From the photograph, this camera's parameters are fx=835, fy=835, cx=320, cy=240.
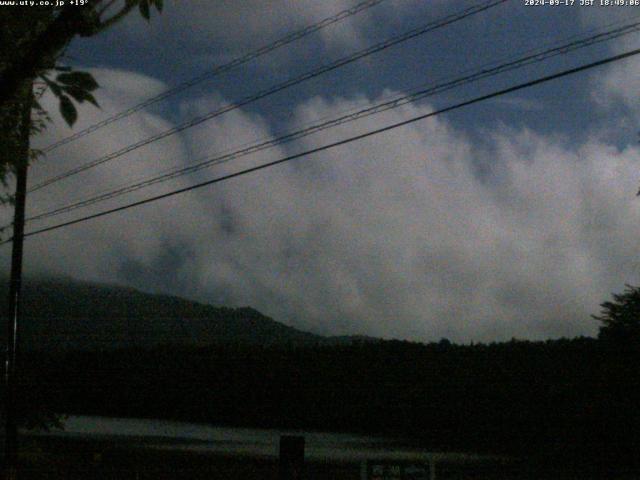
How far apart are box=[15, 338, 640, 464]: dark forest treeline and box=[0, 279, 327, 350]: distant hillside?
1351 inches

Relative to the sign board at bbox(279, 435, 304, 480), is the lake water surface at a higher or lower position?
lower

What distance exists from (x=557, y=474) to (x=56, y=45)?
19.9 m

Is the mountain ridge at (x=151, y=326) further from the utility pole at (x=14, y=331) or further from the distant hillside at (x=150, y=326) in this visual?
the utility pole at (x=14, y=331)

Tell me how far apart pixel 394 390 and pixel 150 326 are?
90711 millimetres

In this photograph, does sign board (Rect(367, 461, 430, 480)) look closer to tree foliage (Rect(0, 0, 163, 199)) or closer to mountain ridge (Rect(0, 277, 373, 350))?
tree foliage (Rect(0, 0, 163, 199))

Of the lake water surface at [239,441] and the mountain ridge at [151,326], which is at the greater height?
the mountain ridge at [151,326]

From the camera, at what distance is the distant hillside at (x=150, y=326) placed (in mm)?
110250

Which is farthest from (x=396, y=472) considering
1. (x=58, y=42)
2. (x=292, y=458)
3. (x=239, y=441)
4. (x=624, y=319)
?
(x=239, y=441)

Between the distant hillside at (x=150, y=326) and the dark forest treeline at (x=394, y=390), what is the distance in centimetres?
3431

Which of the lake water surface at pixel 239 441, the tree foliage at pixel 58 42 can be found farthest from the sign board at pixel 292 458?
the lake water surface at pixel 239 441

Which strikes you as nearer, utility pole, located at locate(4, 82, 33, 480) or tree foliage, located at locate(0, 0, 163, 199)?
tree foliage, located at locate(0, 0, 163, 199)

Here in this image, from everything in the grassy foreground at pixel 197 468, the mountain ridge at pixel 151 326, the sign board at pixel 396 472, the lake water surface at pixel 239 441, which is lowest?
the grassy foreground at pixel 197 468

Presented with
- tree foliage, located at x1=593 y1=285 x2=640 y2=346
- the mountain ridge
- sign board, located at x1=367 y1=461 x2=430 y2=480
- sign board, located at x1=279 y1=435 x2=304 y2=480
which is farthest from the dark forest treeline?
the mountain ridge

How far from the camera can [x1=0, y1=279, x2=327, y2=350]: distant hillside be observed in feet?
362
